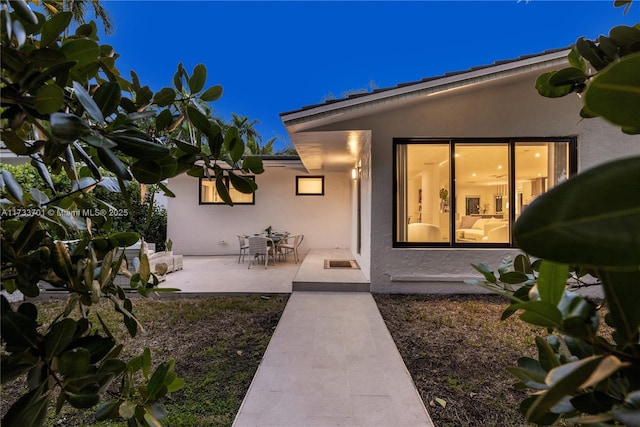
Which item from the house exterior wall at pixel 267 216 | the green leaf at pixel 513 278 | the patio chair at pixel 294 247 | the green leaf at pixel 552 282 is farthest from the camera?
the house exterior wall at pixel 267 216

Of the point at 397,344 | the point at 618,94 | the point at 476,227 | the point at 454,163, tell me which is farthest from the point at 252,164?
the point at 476,227

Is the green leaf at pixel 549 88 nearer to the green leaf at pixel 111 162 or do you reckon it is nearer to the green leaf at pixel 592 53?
the green leaf at pixel 592 53

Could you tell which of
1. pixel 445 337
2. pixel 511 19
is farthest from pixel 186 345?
pixel 511 19

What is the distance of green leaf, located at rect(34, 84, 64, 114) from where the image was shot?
0.58 m

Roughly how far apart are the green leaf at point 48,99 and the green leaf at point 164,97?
40 centimetres

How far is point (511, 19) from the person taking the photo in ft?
81.7

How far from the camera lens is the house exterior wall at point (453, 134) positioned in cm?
497

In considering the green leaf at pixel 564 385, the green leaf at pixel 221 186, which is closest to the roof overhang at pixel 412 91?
the green leaf at pixel 221 186

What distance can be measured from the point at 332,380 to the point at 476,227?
4.52 m

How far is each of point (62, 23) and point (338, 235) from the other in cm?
948

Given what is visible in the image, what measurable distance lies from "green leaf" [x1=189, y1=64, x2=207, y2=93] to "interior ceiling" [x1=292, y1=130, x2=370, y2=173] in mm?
4303

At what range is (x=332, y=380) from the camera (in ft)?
8.00

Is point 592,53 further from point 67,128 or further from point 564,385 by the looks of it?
point 67,128

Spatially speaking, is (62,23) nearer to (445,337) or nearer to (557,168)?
(445,337)
